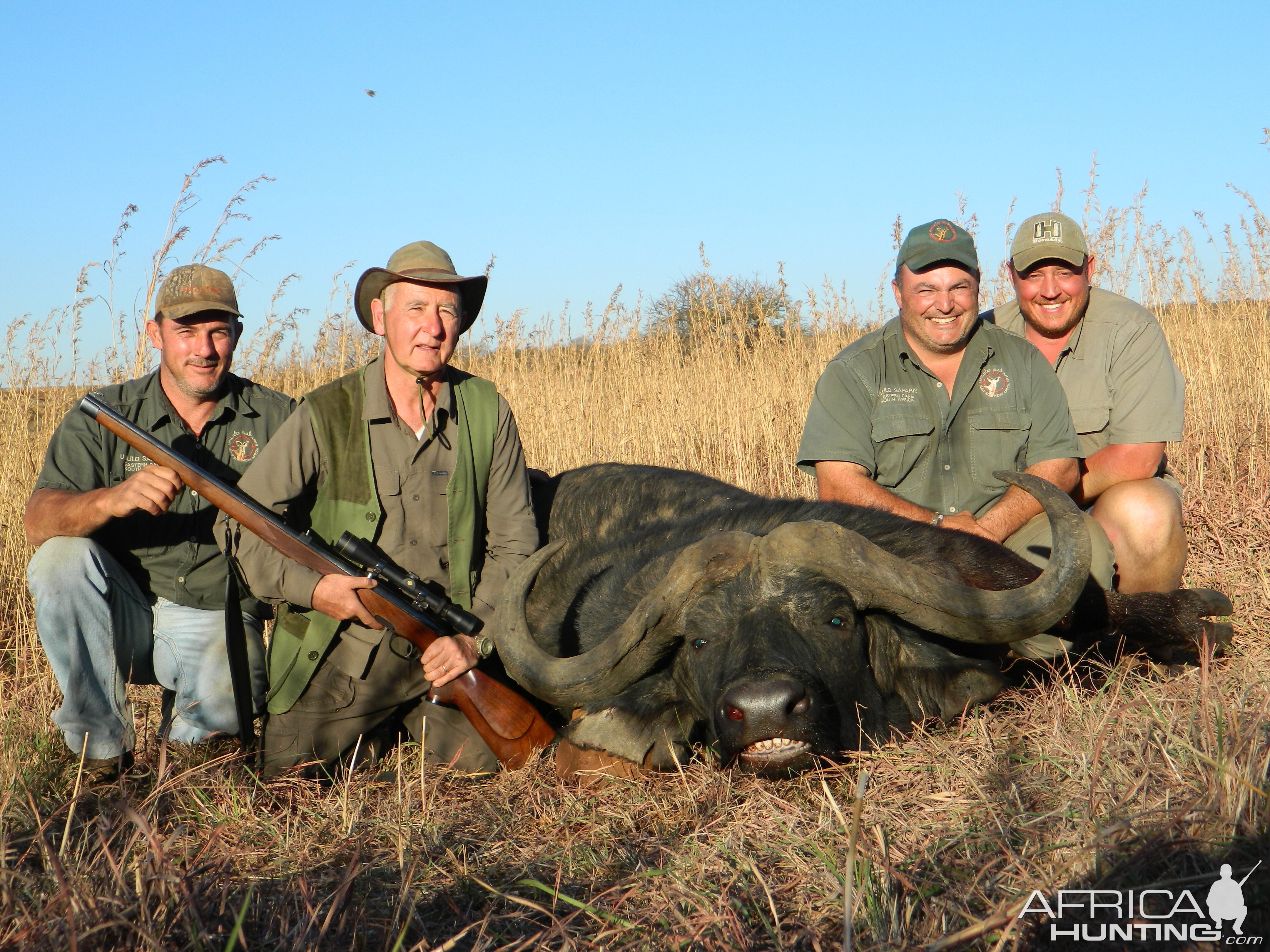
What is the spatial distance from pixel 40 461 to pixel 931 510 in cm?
560

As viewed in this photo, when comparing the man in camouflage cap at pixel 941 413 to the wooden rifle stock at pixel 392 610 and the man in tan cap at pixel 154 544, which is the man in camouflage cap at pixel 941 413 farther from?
the man in tan cap at pixel 154 544

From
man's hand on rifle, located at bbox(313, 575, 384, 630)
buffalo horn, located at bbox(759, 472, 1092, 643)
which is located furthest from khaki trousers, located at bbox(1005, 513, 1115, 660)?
man's hand on rifle, located at bbox(313, 575, 384, 630)

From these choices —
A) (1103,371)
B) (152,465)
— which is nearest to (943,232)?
(1103,371)

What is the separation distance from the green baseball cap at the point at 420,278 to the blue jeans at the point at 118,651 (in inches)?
60.4

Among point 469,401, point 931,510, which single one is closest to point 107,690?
point 469,401

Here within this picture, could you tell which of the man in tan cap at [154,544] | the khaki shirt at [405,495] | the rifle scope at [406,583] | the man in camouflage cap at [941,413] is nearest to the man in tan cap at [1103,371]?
the man in camouflage cap at [941,413]

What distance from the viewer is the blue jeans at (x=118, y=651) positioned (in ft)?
12.9

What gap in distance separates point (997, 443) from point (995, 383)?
0.30 m

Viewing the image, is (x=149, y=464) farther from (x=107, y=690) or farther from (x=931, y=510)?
(x=931, y=510)

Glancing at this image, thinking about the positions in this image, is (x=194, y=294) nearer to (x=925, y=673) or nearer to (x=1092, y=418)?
(x=925, y=673)

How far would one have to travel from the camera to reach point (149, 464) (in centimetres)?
A: 446

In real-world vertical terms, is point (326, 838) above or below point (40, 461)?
below

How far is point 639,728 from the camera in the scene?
3.78 m

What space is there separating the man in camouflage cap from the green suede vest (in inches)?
66.7
